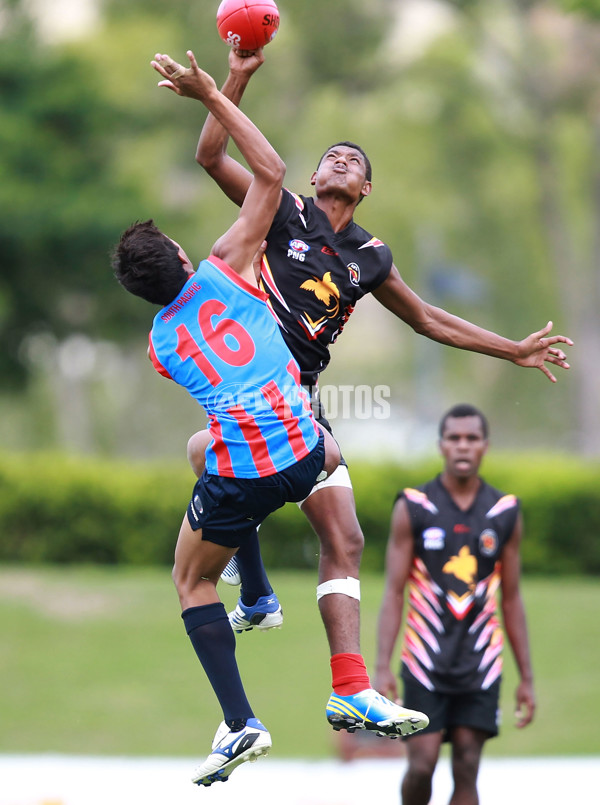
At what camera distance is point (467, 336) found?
239 inches

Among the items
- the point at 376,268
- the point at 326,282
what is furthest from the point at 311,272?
the point at 376,268

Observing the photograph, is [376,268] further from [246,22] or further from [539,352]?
[246,22]

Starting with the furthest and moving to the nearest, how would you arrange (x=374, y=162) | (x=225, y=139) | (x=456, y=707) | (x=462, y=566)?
1. (x=374, y=162)
2. (x=462, y=566)
3. (x=456, y=707)
4. (x=225, y=139)

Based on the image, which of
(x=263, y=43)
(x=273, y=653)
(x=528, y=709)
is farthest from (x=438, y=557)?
(x=273, y=653)

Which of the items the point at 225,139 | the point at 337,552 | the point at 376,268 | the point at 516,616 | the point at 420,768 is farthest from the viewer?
the point at 516,616

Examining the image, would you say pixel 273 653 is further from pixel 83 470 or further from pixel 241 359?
pixel 241 359

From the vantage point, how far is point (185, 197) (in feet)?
113

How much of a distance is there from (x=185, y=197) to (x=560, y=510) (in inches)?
832

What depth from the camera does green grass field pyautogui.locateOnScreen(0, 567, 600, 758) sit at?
13.3m

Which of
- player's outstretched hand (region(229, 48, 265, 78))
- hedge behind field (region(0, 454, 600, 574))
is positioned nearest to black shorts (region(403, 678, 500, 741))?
player's outstretched hand (region(229, 48, 265, 78))

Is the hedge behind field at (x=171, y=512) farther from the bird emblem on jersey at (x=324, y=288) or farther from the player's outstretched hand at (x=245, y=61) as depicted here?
the player's outstretched hand at (x=245, y=61)

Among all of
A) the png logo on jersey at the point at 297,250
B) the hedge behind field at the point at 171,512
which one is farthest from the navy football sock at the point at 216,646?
the hedge behind field at the point at 171,512

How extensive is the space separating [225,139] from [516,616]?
155 inches

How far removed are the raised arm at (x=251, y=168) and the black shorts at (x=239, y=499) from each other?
0.87m
